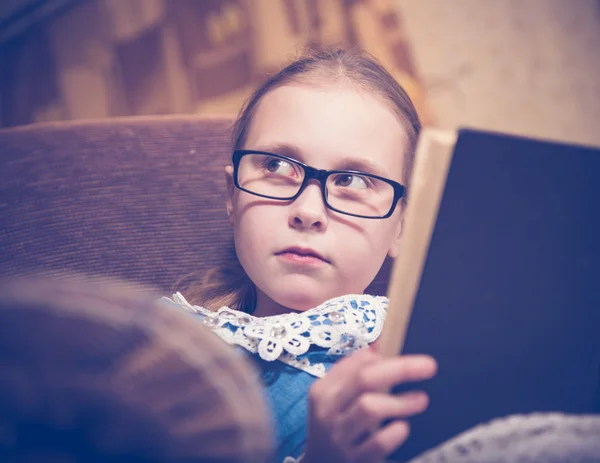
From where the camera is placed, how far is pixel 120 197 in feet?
2.94

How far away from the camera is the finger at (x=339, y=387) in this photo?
44 centimetres

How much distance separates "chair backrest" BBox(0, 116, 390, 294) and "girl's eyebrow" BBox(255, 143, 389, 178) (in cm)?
25

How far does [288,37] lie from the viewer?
1775 mm

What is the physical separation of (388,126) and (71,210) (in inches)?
21.5

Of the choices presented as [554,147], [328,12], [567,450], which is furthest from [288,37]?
[567,450]

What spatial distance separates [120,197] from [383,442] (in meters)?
0.66

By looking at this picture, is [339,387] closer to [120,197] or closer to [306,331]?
[306,331]

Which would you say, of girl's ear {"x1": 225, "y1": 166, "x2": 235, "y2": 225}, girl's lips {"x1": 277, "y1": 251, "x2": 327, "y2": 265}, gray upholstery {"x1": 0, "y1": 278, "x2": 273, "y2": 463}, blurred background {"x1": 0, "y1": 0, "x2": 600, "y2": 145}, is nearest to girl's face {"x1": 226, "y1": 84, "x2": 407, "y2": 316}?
girl's lips {"x1": 277, "y1": 251, "x2": 327, "y2": 265}

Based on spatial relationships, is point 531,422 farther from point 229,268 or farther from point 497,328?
point 229,268

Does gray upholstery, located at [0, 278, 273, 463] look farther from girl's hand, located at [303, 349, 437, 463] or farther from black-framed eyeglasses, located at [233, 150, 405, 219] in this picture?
black-framed eyeglasses, located at [233, 150, 405, 219]

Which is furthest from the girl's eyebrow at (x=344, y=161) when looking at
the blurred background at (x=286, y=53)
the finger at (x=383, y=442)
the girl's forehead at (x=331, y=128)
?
the blurred background at (x=286, y=53)

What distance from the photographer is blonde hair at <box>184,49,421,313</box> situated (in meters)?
0.78

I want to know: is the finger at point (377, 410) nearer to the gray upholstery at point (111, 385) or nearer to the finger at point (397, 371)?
the finger at point (397, 371)

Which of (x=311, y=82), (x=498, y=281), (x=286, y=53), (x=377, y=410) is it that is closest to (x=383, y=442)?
(x=377, y=410)
